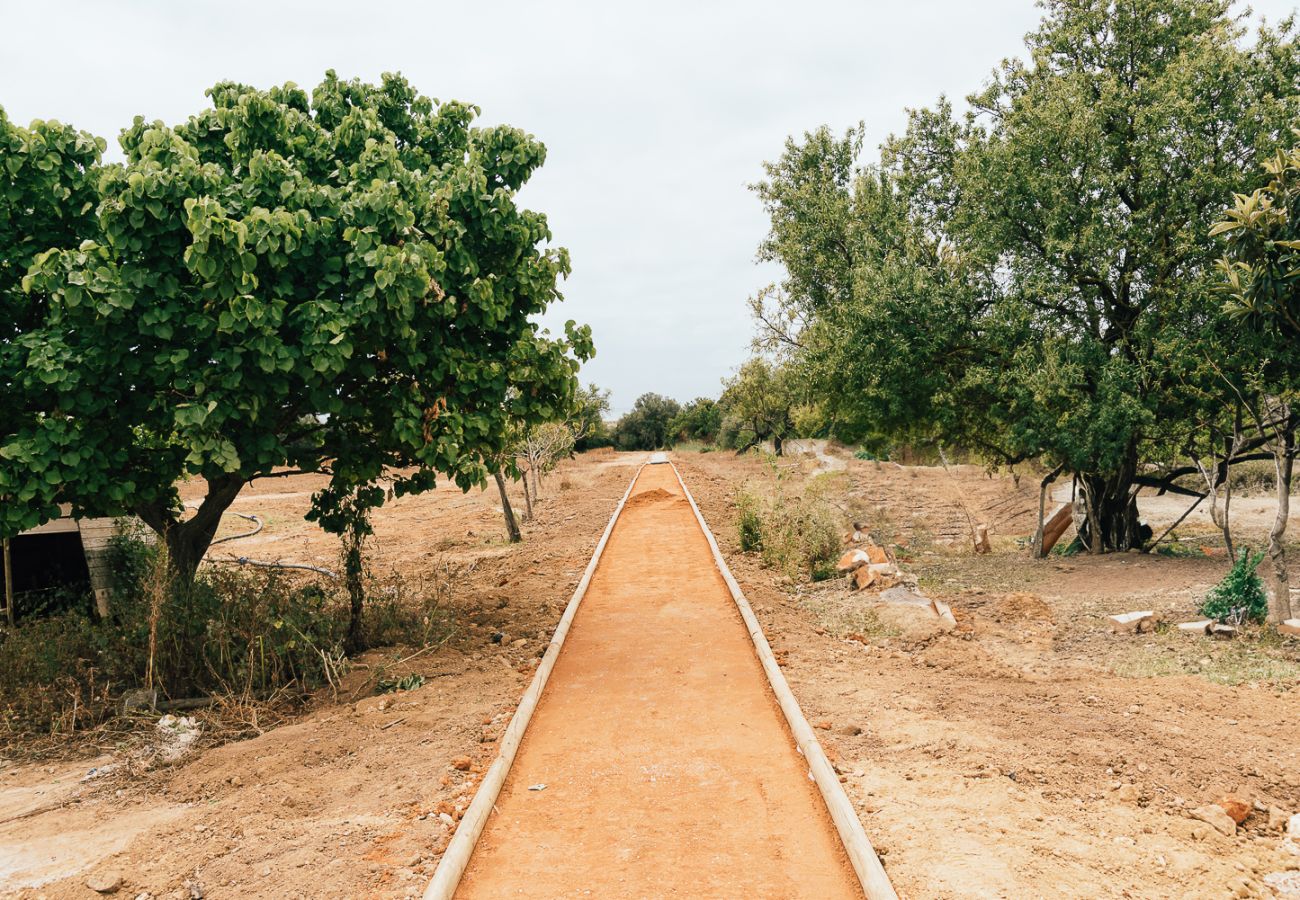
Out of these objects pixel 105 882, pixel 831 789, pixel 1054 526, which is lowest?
pixel 1054 526

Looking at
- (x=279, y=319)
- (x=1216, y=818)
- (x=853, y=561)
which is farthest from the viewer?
(x=853, y=561)

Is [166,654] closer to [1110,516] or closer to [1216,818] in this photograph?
[1216,818]

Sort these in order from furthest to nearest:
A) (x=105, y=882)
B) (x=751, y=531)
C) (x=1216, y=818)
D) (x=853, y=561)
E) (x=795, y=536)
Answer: (x=751, y=531), (x=795, y=536), (x=853, y=561), (x=1216, y=818), (x=105, y=882)

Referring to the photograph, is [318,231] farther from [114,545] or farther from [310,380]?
[114,545]

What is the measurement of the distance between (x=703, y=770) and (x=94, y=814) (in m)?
4.05

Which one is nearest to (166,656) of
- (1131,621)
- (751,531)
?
(751,531)

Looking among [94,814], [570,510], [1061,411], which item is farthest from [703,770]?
[570,510]

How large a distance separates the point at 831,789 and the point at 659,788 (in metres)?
1.12

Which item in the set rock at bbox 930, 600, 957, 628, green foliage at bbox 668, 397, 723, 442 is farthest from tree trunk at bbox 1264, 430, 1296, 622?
green foliage at bbox 668, 397, 723, 442

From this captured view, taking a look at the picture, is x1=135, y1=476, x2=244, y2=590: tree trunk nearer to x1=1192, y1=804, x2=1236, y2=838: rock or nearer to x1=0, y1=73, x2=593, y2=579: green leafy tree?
x1=0, y1=73, x2=593, y2=579: green leafy tree

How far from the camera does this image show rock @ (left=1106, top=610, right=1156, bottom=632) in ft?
27.6

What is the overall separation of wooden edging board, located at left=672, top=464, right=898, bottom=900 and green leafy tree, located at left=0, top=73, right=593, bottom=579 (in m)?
3.30

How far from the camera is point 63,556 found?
10938mm

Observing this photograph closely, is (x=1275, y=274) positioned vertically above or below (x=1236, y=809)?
above
